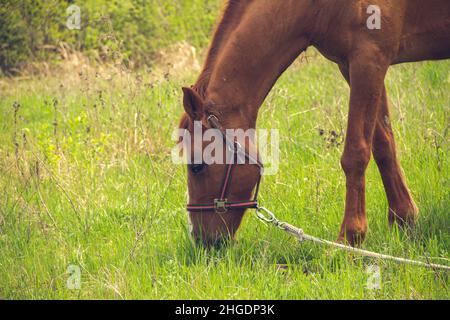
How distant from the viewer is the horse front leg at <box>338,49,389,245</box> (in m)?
3.66

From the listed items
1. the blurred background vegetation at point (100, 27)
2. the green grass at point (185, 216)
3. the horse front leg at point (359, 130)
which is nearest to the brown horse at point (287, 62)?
the horse front leg at point (359, 130)

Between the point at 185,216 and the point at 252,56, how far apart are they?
137 cm

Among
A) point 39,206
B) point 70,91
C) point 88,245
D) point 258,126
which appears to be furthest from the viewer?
point 70,91

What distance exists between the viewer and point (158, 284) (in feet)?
11.5

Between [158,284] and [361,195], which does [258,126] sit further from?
[158,284]

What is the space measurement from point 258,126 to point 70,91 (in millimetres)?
3553

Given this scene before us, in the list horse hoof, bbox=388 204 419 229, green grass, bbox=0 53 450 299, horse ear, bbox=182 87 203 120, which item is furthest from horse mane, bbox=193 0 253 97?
horse hoof, bbox=388 204 419 229

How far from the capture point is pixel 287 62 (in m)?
3.82

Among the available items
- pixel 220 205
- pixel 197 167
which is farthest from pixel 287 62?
pixel 220 205

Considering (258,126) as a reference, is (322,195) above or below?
below

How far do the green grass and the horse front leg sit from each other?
221 millimetres

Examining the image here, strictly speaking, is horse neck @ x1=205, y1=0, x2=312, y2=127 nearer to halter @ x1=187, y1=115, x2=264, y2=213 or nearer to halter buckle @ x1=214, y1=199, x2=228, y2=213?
halter @ x1=187, y1=115, x2=264, y2=213

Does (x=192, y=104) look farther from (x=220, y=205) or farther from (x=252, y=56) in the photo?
(x=220, y=205)
